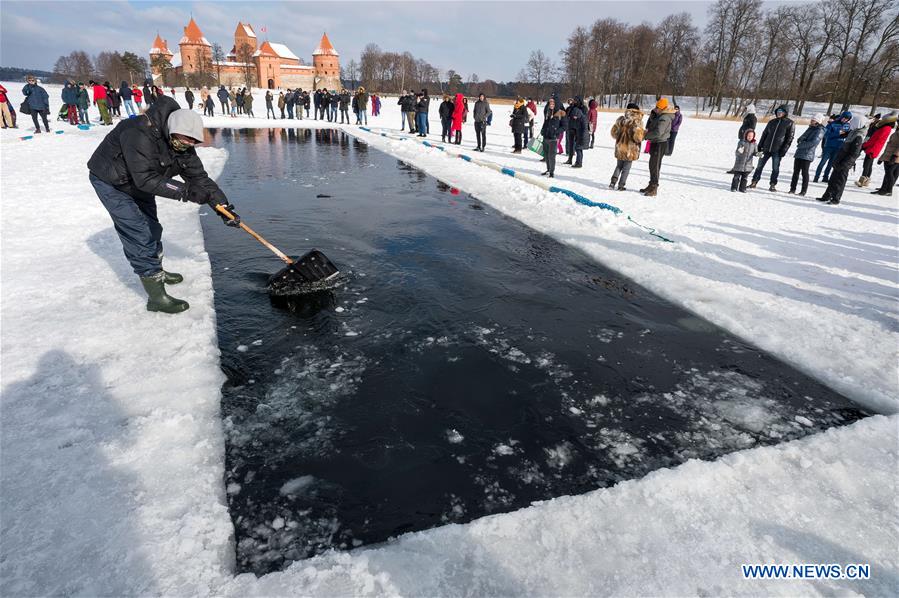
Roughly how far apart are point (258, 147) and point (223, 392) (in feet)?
52.8

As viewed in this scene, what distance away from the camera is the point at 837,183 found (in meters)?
9.47

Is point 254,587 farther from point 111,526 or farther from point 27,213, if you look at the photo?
point 27,213

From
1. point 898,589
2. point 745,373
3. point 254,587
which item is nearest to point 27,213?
point 254,587

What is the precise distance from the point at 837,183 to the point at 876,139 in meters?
2.70

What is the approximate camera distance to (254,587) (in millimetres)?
1870

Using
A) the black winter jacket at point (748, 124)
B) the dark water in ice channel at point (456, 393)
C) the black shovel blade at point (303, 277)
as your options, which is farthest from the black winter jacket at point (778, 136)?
the black shovel blade at point (303, 277)

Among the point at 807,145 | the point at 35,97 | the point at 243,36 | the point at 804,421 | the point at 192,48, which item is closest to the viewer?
the point at 804,421

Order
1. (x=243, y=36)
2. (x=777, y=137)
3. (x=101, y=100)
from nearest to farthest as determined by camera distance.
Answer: (x=777, y=137) → (x=101, y=100) → (x=243, y=36)

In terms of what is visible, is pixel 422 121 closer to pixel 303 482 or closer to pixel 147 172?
pixel 147 172

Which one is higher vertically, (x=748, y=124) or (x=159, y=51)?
(x=159, y=51)

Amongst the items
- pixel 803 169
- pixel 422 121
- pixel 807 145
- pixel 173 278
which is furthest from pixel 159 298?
pixel 422 121

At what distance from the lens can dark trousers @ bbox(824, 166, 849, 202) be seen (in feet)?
30.9

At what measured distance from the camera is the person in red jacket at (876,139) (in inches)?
399

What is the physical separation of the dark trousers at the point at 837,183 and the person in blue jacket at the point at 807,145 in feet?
2.14
